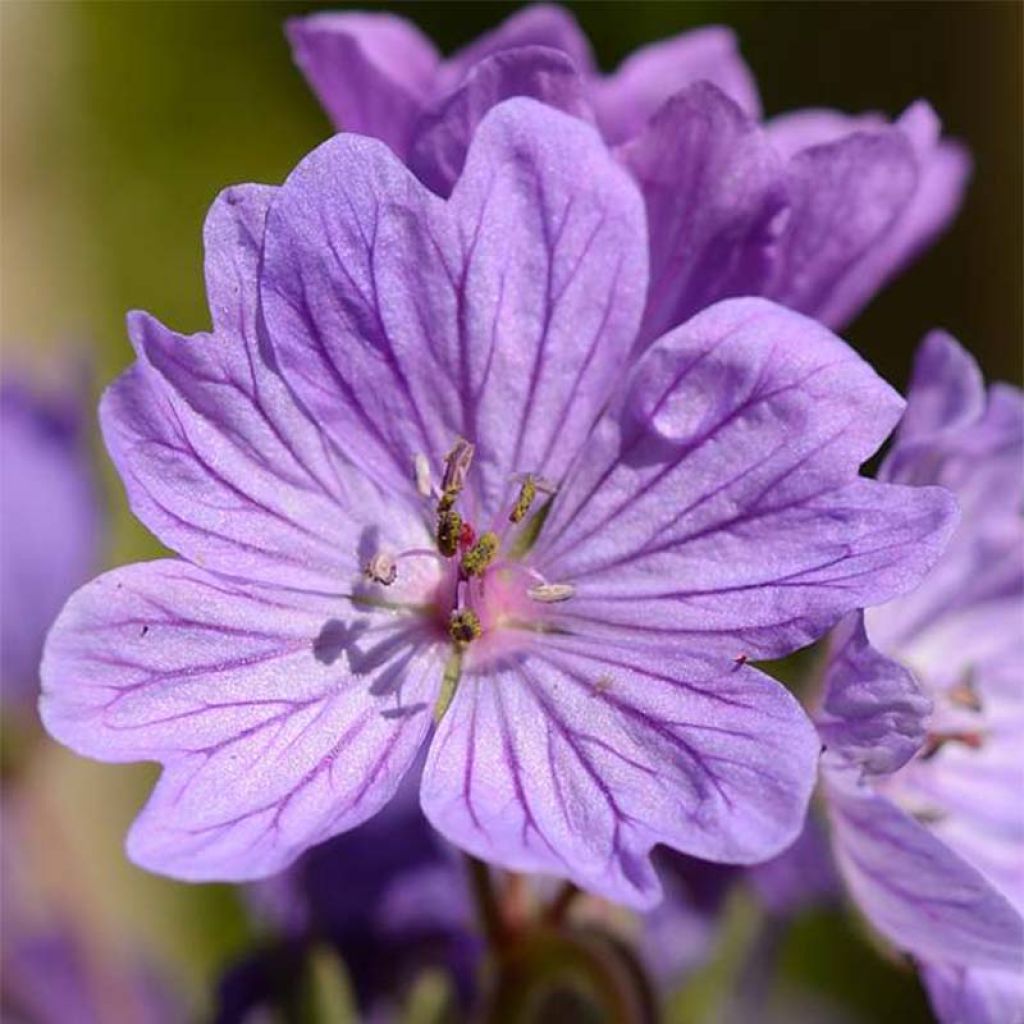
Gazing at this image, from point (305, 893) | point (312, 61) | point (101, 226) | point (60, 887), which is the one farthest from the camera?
point (101, 226)

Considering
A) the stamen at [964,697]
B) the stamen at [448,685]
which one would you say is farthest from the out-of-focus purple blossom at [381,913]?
the stamen at [964,697]

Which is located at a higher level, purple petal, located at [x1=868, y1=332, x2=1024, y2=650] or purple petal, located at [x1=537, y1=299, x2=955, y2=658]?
purple petal, located at [x1=537, y1=299, x2=955, y2=658]

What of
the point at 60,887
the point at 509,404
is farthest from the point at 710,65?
the point at 60,887

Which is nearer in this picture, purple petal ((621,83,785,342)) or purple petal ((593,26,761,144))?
purple petal ((621,83,785,342))

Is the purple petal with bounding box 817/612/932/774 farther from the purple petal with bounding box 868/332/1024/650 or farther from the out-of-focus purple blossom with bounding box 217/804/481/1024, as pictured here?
the out-of-focus purple blossom with bounding box 217/804/481/1024

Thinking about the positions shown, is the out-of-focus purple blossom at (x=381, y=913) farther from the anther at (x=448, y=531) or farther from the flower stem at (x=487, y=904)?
the anther at (x=448, y=531)

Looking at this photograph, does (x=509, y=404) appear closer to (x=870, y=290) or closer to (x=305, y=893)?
(x=870, y=290)

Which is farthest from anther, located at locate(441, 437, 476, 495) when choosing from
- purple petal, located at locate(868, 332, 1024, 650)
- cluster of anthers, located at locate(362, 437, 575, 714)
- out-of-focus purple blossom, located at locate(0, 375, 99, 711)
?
out-of-focus purple blossom, located at locate(0, 375, 99, 711)
